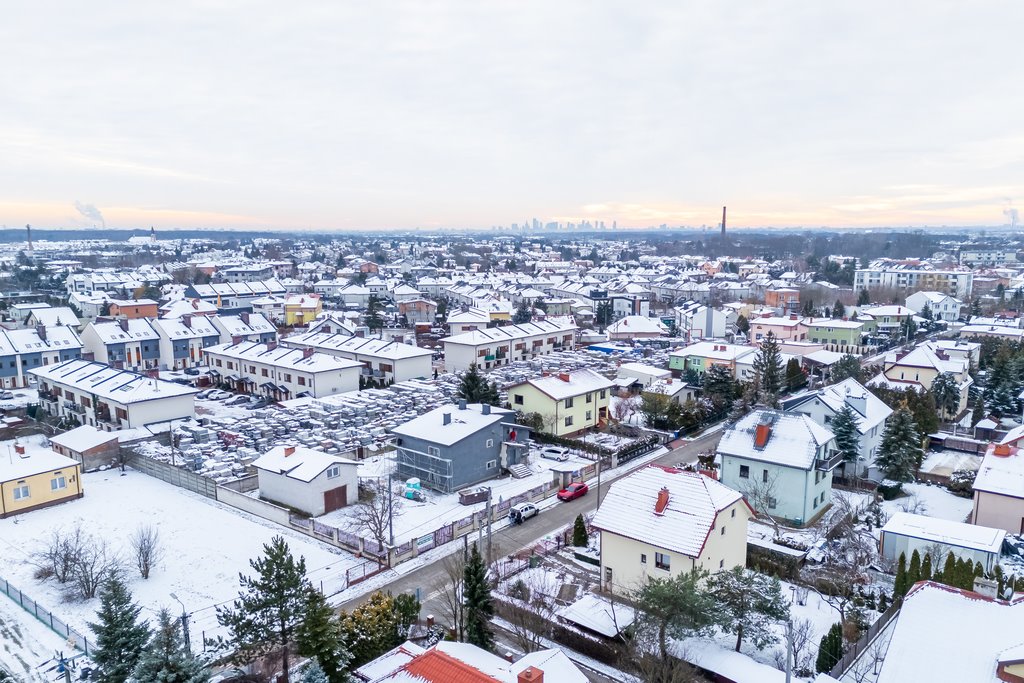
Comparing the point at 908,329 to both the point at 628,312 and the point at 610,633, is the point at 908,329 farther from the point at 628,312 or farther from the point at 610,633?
the point at 610,633

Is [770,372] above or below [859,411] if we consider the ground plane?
below

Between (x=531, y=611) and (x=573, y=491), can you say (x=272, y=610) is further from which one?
(x=573, y=491)

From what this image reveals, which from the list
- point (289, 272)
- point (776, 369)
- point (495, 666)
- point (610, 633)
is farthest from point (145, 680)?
point (289, 272)

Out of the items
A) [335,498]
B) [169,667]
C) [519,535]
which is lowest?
[519,535]

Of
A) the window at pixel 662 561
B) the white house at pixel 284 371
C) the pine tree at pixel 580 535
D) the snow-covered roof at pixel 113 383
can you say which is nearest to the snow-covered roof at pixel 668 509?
the window at pixel 662 561

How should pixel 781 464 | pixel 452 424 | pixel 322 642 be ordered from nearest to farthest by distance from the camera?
pixel 322 642 < pixel 781 464 < pixel 452 424

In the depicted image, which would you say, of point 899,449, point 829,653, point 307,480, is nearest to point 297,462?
point 307,480
